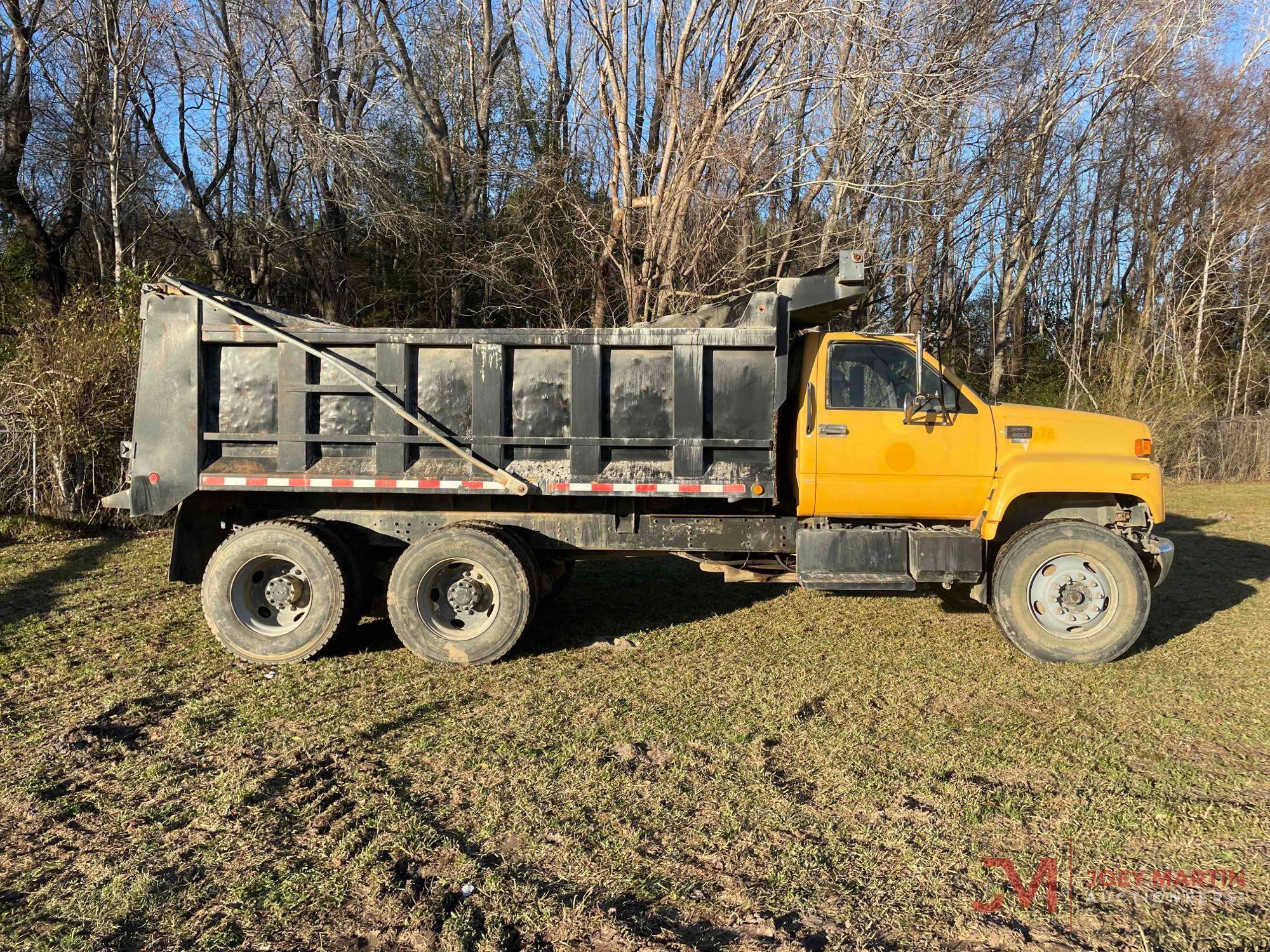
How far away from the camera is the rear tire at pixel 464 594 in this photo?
548cm

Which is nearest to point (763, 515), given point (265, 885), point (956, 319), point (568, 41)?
point (265, 885)

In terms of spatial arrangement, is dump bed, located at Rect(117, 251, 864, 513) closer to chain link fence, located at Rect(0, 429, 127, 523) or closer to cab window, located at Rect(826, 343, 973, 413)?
cab window, located at Rect(826, 343, 973, 413)

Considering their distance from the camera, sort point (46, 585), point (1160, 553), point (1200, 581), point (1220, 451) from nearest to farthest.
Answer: point (1160, 553), point (46, 585), point (1200, 581), point (1220, 451)

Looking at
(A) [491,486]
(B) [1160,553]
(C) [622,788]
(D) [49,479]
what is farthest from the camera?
(D) [49,479]

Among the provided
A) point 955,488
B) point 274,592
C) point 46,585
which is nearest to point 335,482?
point 274,592

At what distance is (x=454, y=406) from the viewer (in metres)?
5.55

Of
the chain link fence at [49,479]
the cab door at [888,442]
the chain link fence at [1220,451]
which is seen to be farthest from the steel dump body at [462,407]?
the chain link fence at [1220,451]

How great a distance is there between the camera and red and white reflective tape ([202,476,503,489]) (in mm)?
5496

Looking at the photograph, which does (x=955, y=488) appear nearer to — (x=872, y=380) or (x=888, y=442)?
(x=888, y=442)

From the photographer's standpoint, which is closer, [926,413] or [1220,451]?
[926,413]

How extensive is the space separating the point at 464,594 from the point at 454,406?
4.55 ft

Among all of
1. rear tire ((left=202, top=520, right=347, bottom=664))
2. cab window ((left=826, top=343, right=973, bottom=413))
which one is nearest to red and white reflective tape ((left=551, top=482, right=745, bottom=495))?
cab window ((left=826, top=343, right=973, bottom=413))

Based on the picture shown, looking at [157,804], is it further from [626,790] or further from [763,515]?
[763,515]

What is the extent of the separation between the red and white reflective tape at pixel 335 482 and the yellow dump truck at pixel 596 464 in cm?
2
